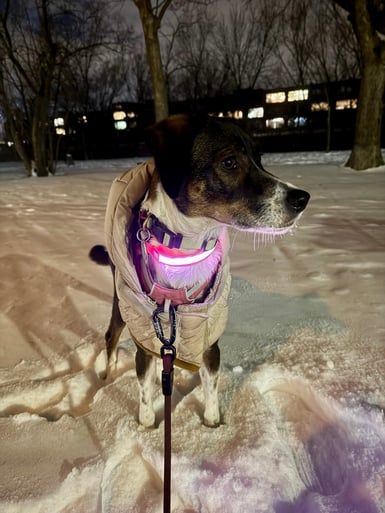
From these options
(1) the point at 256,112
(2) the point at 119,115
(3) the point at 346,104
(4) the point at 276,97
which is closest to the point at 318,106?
(3) the point at 346,104

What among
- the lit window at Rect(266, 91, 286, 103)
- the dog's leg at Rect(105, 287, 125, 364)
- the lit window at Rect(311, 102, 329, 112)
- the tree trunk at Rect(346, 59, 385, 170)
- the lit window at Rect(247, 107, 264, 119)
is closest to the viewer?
the dog's leg at Rect(105, 287, 125, 364)

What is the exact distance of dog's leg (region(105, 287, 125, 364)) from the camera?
2360mm

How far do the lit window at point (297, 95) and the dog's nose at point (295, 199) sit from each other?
35532mm

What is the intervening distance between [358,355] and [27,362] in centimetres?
223

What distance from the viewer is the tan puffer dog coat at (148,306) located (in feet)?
5.86

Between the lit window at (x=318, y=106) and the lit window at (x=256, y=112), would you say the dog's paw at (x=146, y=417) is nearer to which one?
the lit window at (x=318, y=106)

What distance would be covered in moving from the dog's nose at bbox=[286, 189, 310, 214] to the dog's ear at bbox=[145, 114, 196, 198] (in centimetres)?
49

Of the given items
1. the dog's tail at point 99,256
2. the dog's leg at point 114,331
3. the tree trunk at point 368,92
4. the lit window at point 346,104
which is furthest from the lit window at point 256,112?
the dog's leg at point 114,331

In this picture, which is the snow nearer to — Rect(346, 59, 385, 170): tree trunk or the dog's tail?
the dog's tail

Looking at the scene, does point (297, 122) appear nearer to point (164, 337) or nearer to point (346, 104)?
point (346, 104)

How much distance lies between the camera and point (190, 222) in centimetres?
176

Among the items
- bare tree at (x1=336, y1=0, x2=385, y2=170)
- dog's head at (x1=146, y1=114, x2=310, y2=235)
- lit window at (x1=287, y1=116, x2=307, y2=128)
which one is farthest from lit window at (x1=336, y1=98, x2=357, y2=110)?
dog's head at (x1=146, y1=114, x2=310, y2=235)

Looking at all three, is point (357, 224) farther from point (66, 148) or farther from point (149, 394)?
point (66, 148)

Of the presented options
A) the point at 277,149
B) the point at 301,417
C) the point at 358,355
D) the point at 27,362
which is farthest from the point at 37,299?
the point at 277,149
